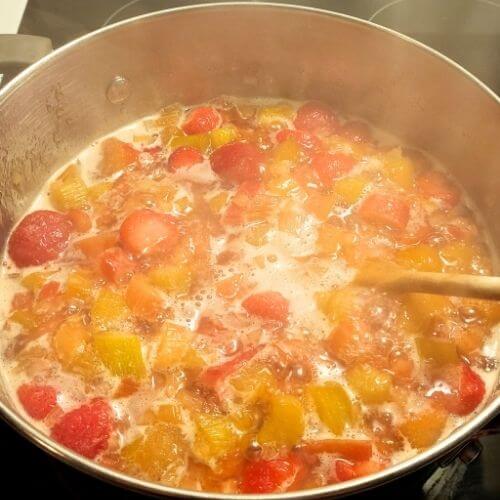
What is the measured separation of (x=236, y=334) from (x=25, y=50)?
118cm

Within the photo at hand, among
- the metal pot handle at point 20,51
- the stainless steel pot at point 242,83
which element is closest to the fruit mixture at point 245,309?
the stainless steel pot at point 242,83

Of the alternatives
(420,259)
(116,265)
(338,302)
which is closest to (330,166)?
(420,259)

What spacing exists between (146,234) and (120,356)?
47 cm

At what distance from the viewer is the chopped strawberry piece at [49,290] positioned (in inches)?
74.0

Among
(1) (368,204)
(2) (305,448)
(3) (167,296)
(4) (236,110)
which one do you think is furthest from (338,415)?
(4) (236,110)

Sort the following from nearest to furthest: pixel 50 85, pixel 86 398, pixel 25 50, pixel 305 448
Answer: pixel 305 448
pixel 86 398
pixel 25 50
pixel 50 85

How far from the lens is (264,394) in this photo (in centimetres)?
158

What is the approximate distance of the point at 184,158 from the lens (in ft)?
7.32

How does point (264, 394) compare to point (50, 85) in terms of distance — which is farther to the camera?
point (50, 85)

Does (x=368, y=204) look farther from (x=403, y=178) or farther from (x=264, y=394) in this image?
(x=264, y=394)

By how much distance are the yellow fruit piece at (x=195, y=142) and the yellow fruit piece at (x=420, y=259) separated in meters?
0.90

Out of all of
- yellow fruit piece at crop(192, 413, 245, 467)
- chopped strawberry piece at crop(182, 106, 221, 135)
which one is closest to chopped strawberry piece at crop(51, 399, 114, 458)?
yellow fruit piece at crop(192, 413, 245, 467)

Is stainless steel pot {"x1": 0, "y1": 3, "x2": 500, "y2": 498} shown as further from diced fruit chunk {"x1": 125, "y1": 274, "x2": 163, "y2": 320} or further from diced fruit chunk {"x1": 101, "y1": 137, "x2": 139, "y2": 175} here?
diced fruit chunk {"x1": 125, "y1": 274, "x2": 163, "y2": 320}

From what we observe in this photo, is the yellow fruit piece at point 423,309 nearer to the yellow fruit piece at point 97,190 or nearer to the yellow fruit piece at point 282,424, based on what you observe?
the yellow fruit piece at point 282,424
